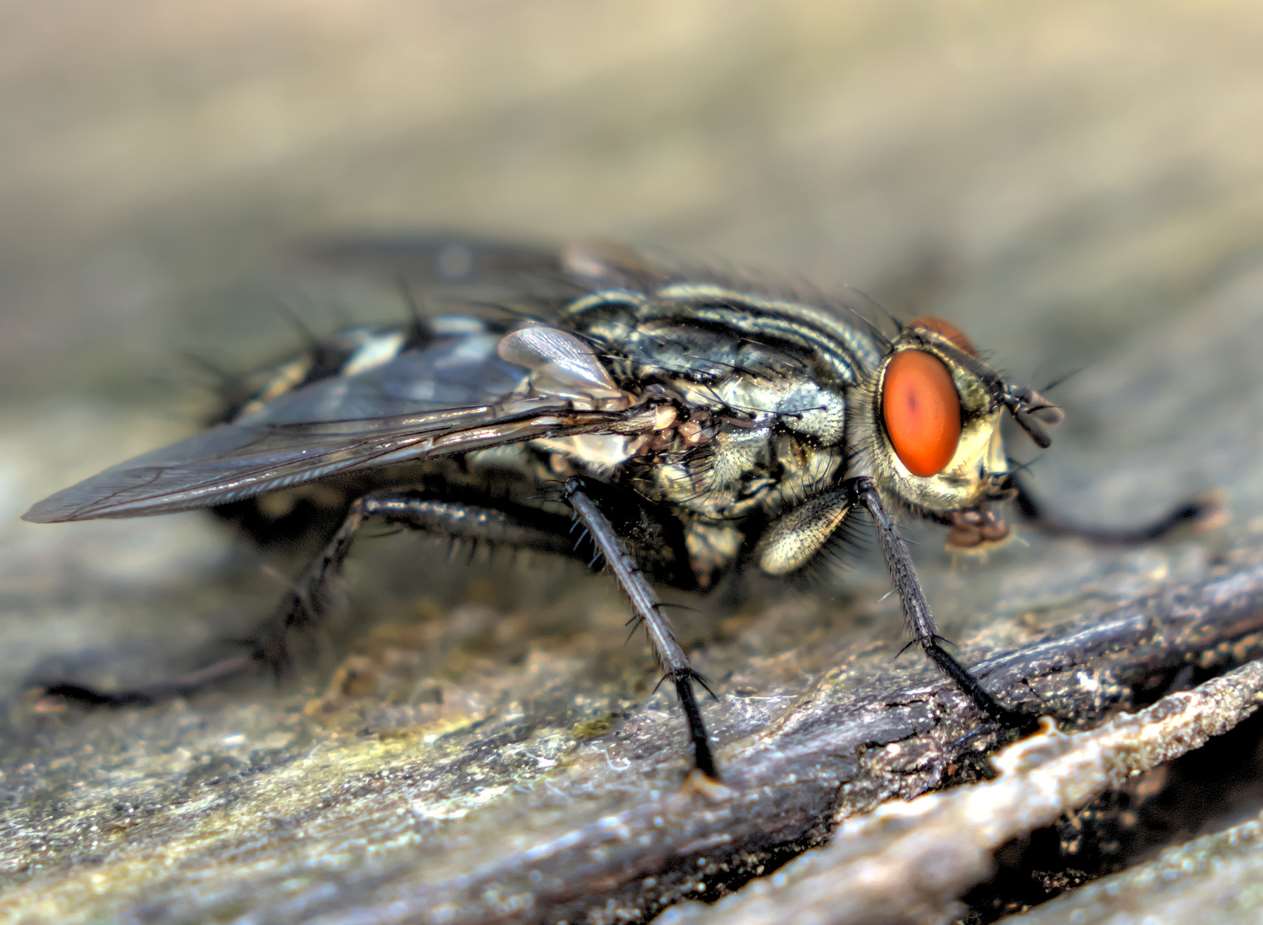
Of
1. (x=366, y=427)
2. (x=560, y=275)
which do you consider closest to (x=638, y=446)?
(x=366, y=427)

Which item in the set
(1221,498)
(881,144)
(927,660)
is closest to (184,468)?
(927,660)

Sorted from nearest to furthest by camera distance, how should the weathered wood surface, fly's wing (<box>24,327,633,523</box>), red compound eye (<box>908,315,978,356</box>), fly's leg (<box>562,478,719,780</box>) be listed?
the weathered wood surface → fly's leg (<box>562,478,719,780</box>) → fly's wing (<box>24,327,633,523</box>) → red compound eye (<box>908,315,978,356</box>)

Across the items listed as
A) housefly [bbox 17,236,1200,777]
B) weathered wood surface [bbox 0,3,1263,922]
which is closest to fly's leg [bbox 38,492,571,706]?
housefly [bbox 17,236,1200,777]

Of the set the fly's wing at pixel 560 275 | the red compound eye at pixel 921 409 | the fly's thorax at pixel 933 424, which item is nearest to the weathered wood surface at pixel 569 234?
the fly's thorax at pixel 933 424

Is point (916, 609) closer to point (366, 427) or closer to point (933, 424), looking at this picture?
point (933, 424)

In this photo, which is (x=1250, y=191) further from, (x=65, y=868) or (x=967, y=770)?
(x=65, y=868)

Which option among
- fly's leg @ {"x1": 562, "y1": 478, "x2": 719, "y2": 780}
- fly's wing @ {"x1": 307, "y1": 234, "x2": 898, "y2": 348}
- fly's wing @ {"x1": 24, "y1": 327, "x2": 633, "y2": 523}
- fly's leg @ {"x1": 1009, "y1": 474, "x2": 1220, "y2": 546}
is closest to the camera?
fly's leg @ {"x1": 562, "y1": 478, "x2": 719, "y2": 780}

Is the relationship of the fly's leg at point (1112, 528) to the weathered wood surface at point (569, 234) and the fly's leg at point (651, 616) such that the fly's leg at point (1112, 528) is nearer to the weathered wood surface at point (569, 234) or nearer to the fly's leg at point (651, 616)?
the weathered wood surface at point (569, 234)

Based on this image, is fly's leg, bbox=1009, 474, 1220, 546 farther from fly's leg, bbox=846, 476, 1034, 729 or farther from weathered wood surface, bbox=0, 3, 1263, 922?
fly's leg, bbox=846, 476, 1034, 729
